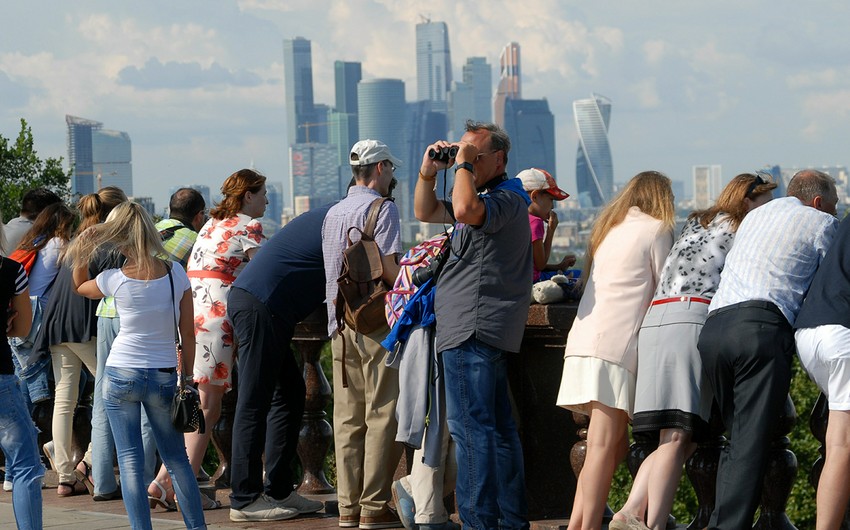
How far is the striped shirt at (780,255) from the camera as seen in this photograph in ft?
15.9

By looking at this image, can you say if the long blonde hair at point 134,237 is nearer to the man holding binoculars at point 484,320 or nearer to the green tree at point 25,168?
the man holding binoculars at point 484,320

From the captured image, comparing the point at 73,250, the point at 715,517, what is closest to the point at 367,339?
the point at 73,250

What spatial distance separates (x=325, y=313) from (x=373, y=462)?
101cm

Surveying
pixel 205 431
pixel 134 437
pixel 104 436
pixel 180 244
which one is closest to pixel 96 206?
pixel 180 244

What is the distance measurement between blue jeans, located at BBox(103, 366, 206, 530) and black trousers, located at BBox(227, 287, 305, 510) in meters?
0.78

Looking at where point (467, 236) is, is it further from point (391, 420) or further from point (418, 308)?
point (391, 420)

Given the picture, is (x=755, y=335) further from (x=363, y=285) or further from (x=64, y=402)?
(x=64, y=402)

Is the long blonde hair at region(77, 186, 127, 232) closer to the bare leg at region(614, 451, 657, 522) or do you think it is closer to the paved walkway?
the paved walkway

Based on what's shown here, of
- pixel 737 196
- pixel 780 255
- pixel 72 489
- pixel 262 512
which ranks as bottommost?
pixel 72 489

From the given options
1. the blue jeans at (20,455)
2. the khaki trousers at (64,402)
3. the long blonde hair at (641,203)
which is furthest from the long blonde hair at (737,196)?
the khaki trousers at (64,402)

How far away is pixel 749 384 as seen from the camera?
15.8ft

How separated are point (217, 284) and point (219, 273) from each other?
2.3 inches

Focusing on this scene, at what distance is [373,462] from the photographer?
6.06 meters

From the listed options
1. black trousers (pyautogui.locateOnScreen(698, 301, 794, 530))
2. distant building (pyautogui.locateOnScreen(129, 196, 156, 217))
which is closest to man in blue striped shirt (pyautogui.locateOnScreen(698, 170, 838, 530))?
black trousers (pyautogui.locateOnScreen(698, 301, 794, 530))
